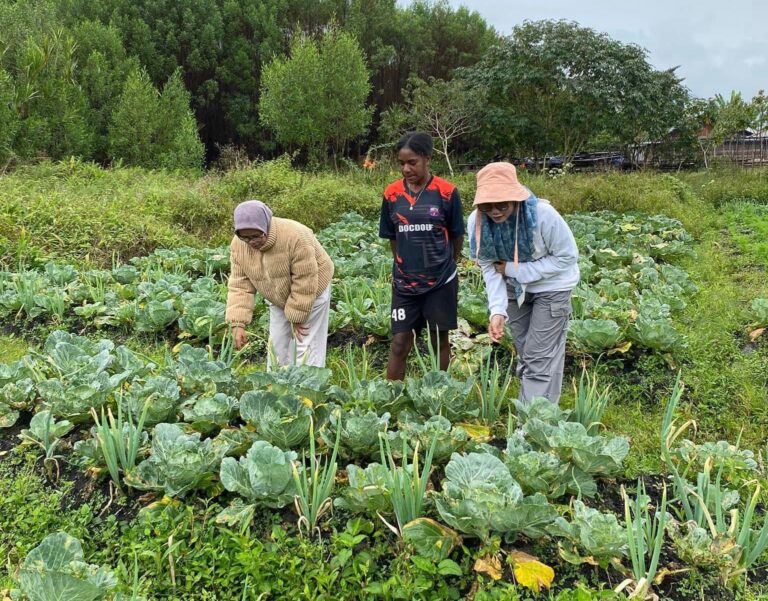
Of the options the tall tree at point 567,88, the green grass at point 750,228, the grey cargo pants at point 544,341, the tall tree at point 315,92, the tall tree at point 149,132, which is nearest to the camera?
the grey cargo pants at point 544,341

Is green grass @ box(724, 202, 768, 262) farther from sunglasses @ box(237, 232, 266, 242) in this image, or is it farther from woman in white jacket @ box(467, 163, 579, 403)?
sunglasses @ box(237, 232, 266, 242)

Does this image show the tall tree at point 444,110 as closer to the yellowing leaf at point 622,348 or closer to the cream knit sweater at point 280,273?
the yellowing leaf at point 622,348

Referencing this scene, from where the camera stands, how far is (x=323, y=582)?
6.13 ft

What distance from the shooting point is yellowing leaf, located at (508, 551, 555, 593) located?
1795mm

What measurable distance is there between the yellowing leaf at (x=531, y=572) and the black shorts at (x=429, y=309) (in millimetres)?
1640

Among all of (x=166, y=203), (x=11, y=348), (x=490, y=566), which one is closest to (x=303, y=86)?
(x=166, y=203)

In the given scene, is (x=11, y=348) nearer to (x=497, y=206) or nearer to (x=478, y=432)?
(x=478, y=432)

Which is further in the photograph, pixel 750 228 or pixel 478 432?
pixel 750 228

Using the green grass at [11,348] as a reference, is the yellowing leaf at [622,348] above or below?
above

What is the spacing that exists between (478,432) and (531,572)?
2.71ft

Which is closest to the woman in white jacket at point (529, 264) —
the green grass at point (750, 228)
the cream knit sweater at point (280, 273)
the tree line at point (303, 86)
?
the cream knit sweater at point (280, 273)

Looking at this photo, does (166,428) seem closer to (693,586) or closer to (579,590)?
(579,590)

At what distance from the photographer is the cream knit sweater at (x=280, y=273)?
10.4ft

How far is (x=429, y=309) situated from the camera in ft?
11.1
